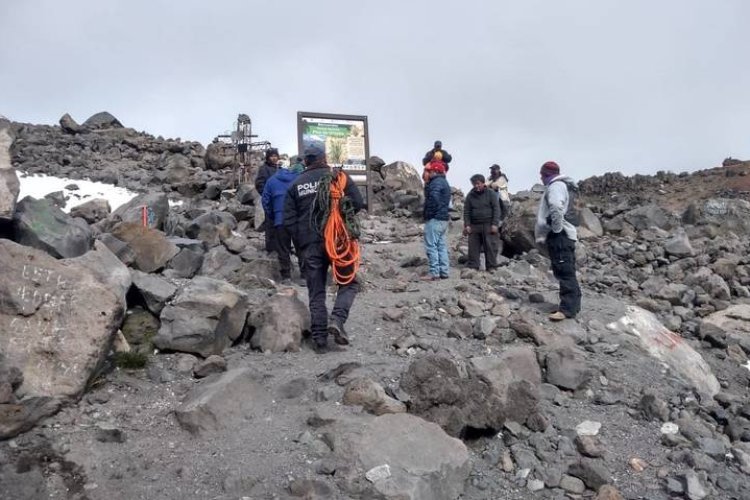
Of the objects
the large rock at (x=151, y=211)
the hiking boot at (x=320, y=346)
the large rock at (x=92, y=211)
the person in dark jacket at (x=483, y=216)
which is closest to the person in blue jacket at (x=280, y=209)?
the large rock at (x=151, y=211)

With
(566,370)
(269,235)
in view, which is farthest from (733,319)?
(269,235)

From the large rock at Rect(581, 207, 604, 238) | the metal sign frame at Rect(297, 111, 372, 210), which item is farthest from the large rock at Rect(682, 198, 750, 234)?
the metal sign frame at Rect(297, 111, 372, 210)

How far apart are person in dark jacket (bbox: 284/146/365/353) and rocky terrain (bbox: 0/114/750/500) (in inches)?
9.6

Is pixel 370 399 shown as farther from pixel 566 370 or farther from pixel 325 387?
pixel 566 370

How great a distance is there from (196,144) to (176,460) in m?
18.2

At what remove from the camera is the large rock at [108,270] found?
5094mm

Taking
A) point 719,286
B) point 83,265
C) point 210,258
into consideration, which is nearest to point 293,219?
point 83,265

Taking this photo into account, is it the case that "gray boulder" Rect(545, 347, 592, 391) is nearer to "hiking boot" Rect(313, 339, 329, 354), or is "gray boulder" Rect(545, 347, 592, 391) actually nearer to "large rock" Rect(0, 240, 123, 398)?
"hiking boot" Rect(313, 339, 329, 354)

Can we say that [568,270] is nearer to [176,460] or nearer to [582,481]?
[582,481]

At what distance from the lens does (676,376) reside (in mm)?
6672

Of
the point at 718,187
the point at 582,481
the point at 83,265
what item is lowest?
the point at 582,481

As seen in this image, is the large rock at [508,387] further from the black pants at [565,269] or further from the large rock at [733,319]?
the large rock at [733,319]

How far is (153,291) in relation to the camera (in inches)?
231

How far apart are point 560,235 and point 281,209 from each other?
3.52m
